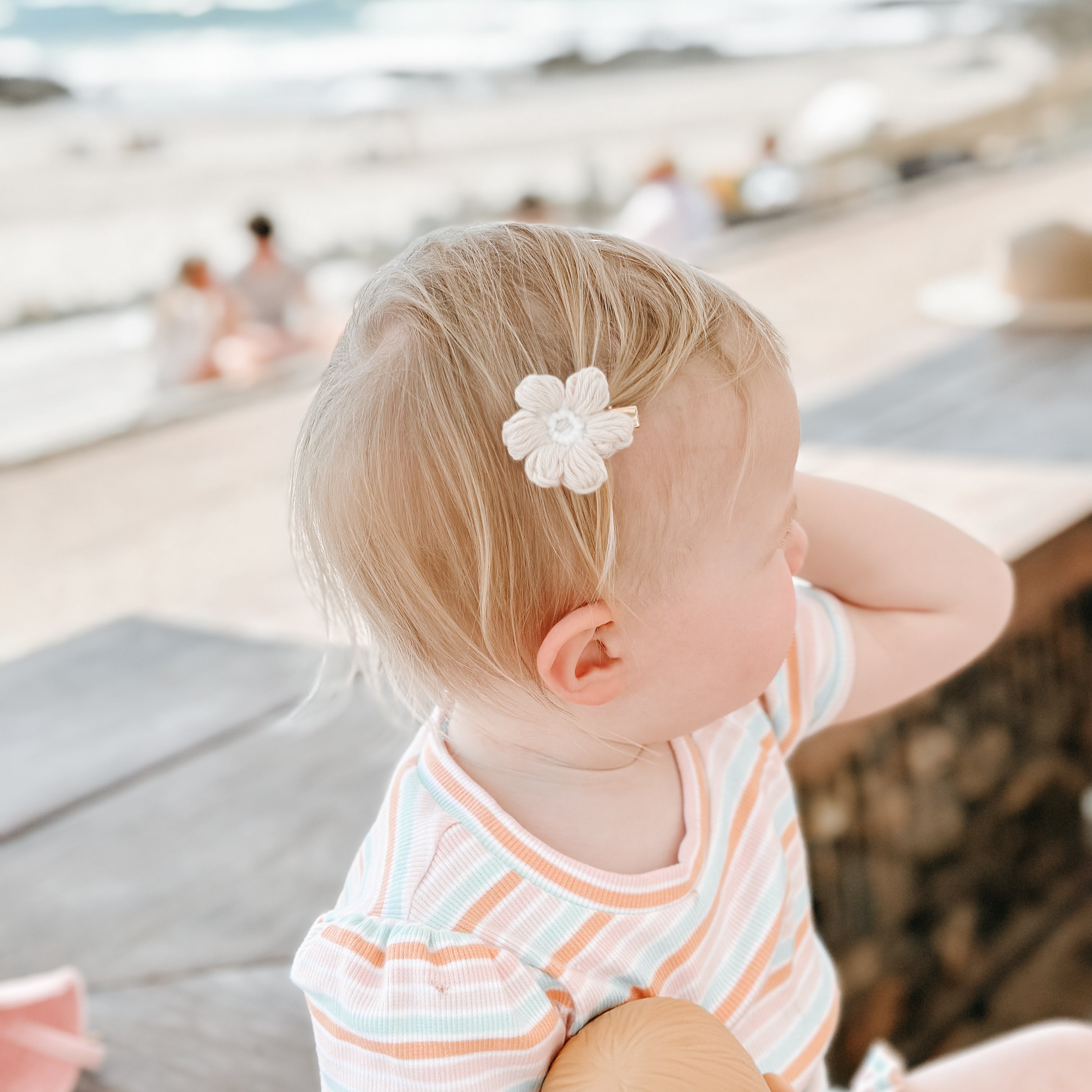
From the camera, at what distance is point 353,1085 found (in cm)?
49

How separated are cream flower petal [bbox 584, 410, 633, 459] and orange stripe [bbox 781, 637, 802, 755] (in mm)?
260

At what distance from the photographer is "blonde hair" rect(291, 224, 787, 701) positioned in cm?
46

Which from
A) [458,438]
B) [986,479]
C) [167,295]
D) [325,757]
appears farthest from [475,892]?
[167,295]

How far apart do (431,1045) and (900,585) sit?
39 centimetres

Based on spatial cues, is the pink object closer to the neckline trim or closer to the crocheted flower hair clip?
the neckline trim

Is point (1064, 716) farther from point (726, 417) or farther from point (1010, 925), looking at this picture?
point (726, 417)

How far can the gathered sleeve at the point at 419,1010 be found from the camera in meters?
0.47

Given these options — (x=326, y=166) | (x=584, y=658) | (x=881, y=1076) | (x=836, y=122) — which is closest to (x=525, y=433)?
(x=584, y=658)

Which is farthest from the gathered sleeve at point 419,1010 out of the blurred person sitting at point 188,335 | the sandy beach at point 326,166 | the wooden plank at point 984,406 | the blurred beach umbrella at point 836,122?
the blurred beach umbrella at point 836,122

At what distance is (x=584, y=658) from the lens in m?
0.51

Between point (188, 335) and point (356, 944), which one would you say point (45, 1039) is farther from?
point (188, 335)

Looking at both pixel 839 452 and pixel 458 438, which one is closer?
pixel 458 438

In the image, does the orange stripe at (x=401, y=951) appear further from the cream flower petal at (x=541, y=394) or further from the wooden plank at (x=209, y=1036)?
the wooden plank at (x=209, y=1036)

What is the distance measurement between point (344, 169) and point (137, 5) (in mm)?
2900
